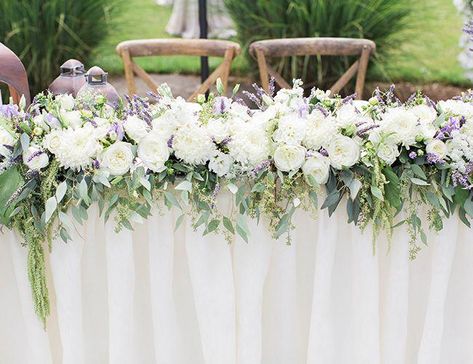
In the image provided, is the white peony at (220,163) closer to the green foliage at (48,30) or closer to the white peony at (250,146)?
the white peony at (250,146)

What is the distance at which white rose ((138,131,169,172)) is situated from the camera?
1424 millimetres

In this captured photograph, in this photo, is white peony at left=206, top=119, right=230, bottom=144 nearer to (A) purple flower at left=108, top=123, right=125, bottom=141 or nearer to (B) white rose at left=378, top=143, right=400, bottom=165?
(A) purple flower at left=108, top=123, right=125, bottom=141

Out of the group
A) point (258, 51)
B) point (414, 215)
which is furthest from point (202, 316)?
point (258, 51)

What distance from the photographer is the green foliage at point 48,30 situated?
172 inches

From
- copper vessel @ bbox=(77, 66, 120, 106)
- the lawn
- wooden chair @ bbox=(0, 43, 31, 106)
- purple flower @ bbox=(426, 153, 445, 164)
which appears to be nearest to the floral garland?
purple flower @ bbox=(426, 153, 445, 164)

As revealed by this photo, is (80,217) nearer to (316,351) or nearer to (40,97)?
(40,97)

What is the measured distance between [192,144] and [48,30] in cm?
333

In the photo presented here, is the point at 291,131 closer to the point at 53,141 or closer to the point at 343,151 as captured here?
the point at 343,151

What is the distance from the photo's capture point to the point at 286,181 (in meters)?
1.43

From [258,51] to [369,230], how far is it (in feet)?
4.44

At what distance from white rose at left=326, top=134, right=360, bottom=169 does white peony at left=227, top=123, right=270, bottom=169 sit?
0.12 meters

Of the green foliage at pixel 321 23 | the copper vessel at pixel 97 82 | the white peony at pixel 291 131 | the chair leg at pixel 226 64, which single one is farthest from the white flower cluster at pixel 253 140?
the green foliage at pixel 321 23

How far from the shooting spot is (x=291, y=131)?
1.41 m

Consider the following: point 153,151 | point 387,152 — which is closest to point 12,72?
point 153,151
